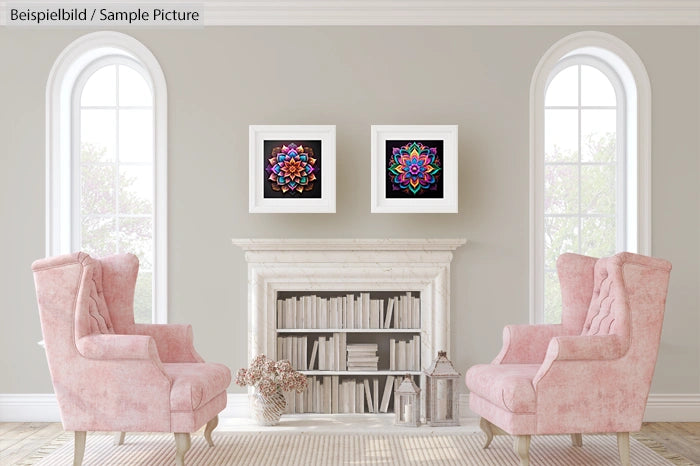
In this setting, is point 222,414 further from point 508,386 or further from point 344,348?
point 508,386

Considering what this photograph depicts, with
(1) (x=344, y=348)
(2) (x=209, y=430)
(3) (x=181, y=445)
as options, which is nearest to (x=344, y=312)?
(1) (x=344, y=348)

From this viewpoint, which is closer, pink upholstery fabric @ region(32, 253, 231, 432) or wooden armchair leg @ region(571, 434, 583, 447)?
pink upholstery fabric @ region(32, 253, 231, 432)

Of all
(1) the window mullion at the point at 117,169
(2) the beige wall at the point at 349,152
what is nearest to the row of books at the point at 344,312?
(2) the beige wall at the point at 349,152

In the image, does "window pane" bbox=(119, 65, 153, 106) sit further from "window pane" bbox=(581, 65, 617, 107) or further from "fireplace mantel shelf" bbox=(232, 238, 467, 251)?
"window pane" bbox=(581, 65, 617, 107)

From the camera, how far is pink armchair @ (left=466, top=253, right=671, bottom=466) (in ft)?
12.7

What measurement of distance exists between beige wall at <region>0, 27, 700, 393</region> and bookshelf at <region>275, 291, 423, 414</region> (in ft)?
1.02

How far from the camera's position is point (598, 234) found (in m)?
5.64

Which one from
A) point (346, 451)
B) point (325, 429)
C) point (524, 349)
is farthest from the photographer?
point (325, 429)

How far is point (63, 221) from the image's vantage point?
17.9 ft

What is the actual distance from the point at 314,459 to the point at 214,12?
313 cm

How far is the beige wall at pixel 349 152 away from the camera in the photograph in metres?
5.35

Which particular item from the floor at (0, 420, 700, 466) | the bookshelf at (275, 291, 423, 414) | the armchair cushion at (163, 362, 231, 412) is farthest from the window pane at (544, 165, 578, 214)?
the armchair cushion at (163, 362, 231, 412)

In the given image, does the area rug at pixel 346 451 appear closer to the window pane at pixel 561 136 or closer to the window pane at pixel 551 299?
the window pane at pixel 551 299

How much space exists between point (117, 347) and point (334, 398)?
74.9 inches
